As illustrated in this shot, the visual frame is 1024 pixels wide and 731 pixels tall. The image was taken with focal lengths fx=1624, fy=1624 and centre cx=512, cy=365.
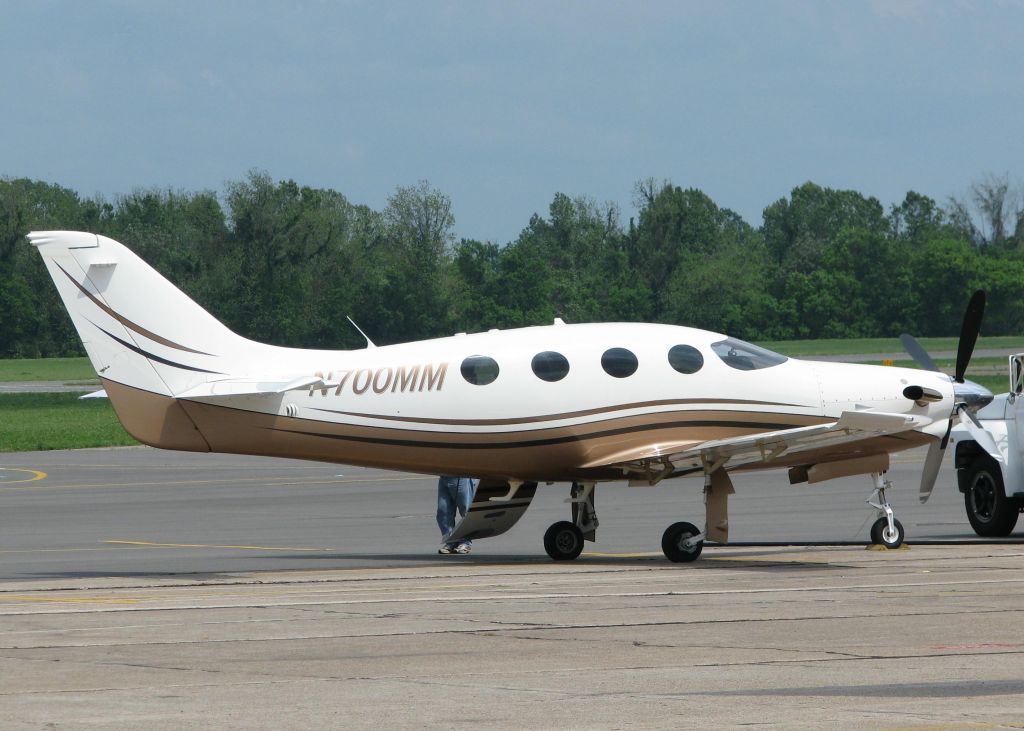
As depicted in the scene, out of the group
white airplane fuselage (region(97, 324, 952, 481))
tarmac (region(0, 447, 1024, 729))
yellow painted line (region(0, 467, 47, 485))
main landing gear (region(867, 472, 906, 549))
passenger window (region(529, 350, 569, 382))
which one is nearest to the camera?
tarmac (region(0, 447, 1024, 729))

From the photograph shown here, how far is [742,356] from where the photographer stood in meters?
20.0

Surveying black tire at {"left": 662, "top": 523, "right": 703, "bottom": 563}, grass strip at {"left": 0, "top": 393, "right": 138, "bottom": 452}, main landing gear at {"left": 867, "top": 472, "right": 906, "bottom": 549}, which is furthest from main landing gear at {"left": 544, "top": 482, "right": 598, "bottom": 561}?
grass strip at {"left": 0, "top": 393, "right": 138, "bottom": 452}

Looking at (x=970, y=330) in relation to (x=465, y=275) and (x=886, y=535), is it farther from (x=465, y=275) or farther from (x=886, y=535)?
(x=465, y=275)

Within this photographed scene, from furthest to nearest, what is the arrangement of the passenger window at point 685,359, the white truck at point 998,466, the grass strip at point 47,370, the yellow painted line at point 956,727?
1. the grass strip at point 47,370
2. the white truck at point 998,466
3. the passenger window at point 685,359
4. the yellow painted line at point 956,727

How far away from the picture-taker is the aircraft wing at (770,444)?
18.4 meters

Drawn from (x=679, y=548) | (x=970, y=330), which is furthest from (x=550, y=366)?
(x=970, y=330)

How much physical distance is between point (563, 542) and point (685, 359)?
2.72 metres

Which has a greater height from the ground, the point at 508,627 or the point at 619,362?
the point at 619,362

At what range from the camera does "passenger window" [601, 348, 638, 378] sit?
1955cm

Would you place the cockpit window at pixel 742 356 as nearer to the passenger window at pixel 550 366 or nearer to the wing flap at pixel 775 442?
the wing flap at pixel 775 442

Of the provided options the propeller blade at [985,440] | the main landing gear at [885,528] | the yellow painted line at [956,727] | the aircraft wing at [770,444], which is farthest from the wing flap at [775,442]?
the yellow painted line at [956,727]

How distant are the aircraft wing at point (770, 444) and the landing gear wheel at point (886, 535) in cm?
151

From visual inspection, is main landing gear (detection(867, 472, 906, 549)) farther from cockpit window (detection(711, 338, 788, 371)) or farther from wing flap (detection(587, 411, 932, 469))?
cockpit window (detection(711, 338, 788, 371))

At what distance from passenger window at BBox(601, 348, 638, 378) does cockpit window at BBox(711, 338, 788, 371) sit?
1113 mm
